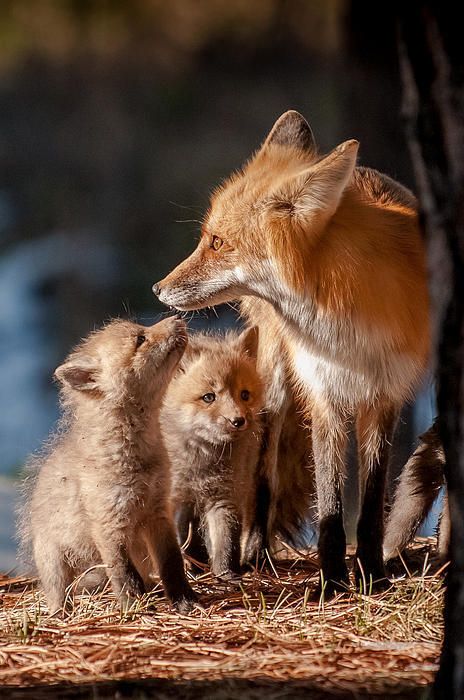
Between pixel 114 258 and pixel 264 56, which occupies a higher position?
pixel 264 56

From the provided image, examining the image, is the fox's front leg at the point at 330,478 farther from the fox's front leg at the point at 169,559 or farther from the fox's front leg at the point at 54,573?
the fox's front leg at the point at 54,573

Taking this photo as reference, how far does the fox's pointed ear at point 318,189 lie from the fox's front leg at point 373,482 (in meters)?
0.80

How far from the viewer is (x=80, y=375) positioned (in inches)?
123

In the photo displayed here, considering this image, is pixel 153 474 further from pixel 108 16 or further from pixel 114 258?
pixel 108 16

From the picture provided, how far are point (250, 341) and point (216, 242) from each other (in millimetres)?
754

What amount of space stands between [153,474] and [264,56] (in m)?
4.31

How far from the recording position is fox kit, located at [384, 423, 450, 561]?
3.56 metres

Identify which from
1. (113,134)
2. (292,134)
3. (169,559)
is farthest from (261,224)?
(113,134)

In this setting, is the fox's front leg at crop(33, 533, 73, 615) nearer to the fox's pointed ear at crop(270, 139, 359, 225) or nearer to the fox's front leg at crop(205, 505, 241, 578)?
the fox's front leg at crop(205, 505, 241, 578)

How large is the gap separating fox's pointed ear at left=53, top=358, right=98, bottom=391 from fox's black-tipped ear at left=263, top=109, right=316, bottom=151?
3.68 feet

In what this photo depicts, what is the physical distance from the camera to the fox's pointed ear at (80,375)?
10.1 feet

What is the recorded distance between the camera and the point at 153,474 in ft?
10.2

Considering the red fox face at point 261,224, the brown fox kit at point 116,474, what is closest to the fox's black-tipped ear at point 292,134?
the red fox face at point 261,224

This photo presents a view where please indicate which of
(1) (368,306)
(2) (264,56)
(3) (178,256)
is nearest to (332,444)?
(1) (368,306)
